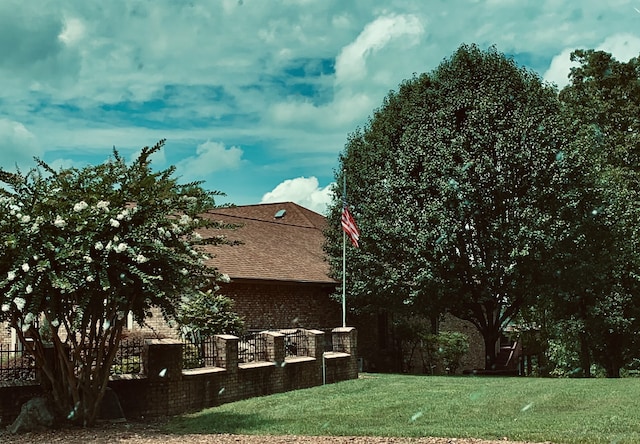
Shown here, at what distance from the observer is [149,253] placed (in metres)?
11.5

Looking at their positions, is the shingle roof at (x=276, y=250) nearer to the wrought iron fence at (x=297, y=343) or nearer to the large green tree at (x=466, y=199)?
the large green tree at (x=466, y=199)

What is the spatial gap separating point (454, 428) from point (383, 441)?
1.38 metres

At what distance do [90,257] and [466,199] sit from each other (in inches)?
558

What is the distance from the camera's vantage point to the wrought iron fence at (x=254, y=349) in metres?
17.2

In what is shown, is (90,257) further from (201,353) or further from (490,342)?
(490,342)

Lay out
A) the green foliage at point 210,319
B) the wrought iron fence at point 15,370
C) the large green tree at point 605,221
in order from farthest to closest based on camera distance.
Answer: the large green tree at point 605,221 → the green foliage at point 210,319 → the wrought iron fence at point 15,370

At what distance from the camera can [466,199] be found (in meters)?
22.5

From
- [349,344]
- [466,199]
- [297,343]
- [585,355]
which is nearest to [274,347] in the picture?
[297,343]

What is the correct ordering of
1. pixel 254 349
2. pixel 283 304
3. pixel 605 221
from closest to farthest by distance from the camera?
1. pixel 254 349
2. pixel 605 221
3. pixel 283 304

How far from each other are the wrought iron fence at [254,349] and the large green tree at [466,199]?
674 centimetres

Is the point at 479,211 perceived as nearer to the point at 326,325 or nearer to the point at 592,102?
the point at 326,325

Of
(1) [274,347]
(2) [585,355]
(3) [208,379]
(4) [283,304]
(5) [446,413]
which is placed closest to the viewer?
(5) [446,413]

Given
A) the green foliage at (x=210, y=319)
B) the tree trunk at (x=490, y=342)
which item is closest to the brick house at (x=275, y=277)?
the green foliage at (x=210, y=319)

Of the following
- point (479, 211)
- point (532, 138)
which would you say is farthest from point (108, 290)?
point (532, 138)
